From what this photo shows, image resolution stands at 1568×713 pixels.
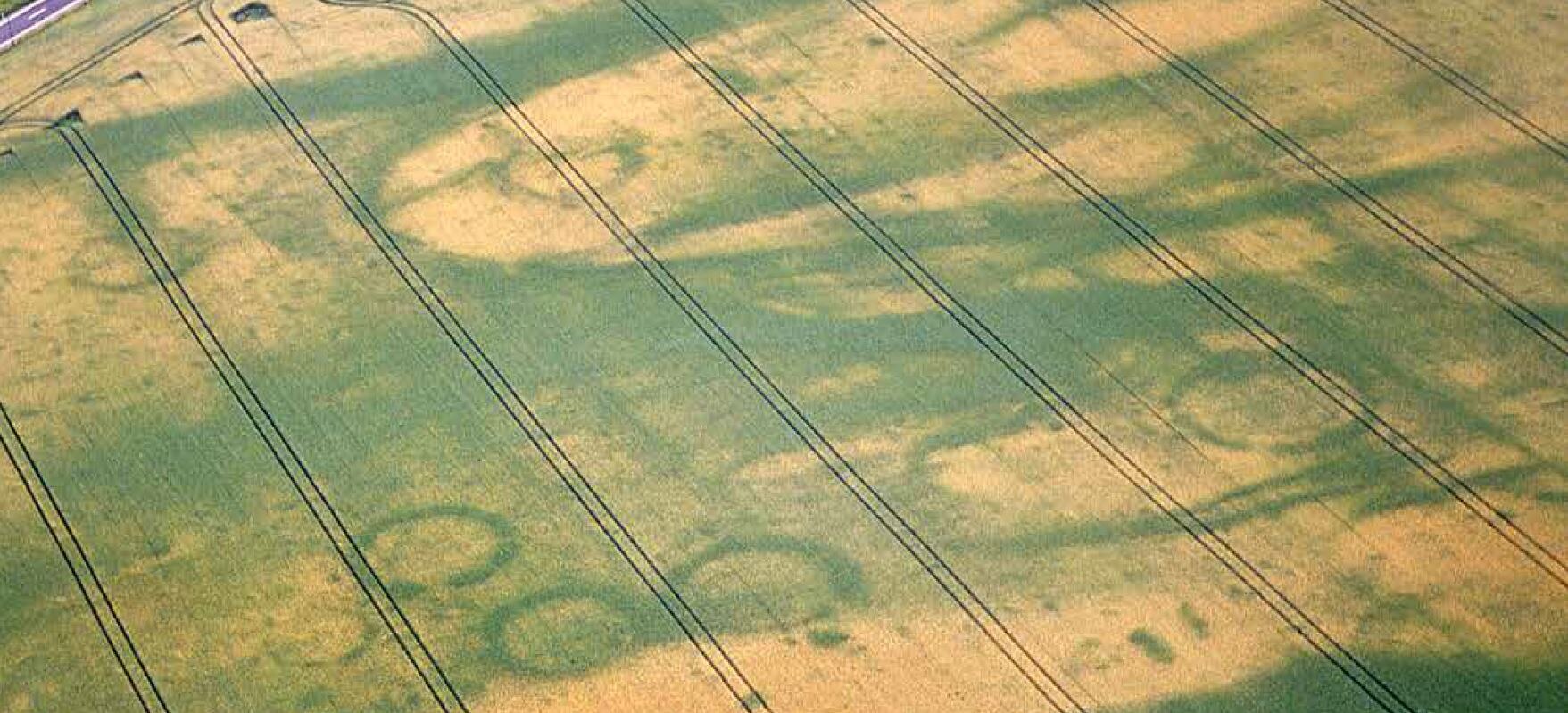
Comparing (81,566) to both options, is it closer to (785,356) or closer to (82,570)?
(82,570)

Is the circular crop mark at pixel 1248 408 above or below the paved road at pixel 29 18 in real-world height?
below

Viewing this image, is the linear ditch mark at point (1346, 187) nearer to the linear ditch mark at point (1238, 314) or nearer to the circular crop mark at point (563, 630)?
the linear ditch mark at point (1238, 314)

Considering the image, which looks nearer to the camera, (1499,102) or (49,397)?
(49,397)

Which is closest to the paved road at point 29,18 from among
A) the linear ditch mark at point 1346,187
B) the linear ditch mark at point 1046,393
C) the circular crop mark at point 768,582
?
the linear ditch mark at point 1046,393

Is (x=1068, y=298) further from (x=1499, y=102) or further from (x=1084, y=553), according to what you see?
(x=1499, y=102)

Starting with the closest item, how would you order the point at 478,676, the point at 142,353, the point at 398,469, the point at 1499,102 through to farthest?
the point at 478,676 < the point at 398,469 < the point at 142,353 < the point at 1499,102

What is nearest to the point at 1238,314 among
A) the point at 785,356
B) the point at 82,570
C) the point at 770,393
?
the point at 785,356

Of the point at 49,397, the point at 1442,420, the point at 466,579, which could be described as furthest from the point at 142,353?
the point at 1442,420
